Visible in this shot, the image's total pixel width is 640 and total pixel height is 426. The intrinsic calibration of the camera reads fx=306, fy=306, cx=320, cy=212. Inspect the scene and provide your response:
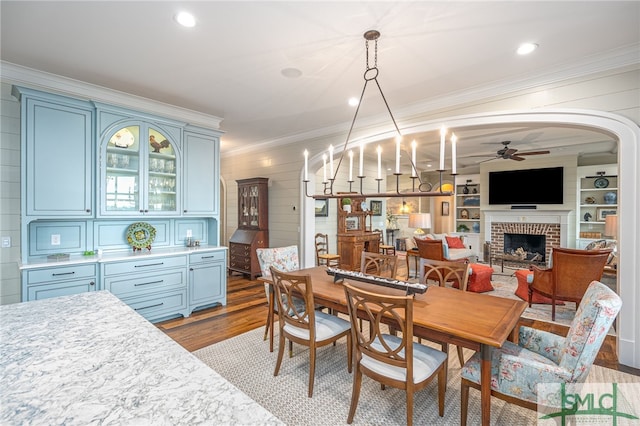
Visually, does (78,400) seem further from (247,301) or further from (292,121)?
(292,121)

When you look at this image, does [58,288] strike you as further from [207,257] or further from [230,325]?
[230,325]

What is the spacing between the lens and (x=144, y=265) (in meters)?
3.65

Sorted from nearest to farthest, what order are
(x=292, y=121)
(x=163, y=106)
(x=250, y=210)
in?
1. (x=163, y=106)
2. (x=292, y=121)
3. (x=250, y=210)

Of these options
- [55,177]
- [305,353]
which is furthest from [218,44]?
[305,353]

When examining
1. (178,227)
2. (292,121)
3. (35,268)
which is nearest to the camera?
(35,268)

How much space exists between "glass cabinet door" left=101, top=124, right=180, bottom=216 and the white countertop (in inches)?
19.8

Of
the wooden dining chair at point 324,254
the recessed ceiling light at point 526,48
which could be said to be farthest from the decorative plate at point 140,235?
the recessed ceiling light at point 526,48

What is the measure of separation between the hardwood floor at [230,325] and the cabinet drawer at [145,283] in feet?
1.47

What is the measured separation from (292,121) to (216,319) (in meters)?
3.08

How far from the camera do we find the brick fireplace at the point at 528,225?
7.30 metres

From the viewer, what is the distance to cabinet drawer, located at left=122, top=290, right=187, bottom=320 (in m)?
3.60

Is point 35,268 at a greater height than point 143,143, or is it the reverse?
point 143,143

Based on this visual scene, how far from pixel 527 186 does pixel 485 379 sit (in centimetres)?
749

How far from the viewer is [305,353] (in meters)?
3.00
